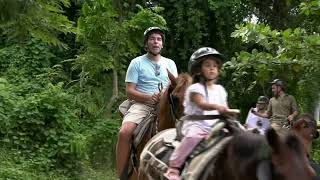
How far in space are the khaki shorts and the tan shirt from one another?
504 centimetres

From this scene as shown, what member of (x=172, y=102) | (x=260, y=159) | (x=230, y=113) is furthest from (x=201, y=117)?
(x=172, y=102)

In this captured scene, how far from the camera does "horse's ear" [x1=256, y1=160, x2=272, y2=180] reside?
3663 mm

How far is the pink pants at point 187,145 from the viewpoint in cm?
488

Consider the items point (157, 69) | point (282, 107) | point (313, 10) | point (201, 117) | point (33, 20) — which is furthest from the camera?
point (282, 107)

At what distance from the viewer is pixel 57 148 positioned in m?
11.5

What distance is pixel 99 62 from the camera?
13641 mm

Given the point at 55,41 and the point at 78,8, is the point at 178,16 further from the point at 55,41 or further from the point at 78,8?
the point at 55,41

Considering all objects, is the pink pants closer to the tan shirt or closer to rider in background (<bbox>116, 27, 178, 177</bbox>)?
rider in background (<bbox>116, 27, 178, 177</bbox>)

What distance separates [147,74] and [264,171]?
3930 mm

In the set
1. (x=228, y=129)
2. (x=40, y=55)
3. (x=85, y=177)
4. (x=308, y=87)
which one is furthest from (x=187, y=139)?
(x=40, y=55)

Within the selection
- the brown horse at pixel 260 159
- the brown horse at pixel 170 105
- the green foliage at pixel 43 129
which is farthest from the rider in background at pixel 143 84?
the green foliage at pixel 43 129

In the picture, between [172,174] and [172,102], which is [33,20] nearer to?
[172,102]

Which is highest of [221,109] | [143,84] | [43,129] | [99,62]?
[99,62]

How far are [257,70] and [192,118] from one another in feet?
8.62
